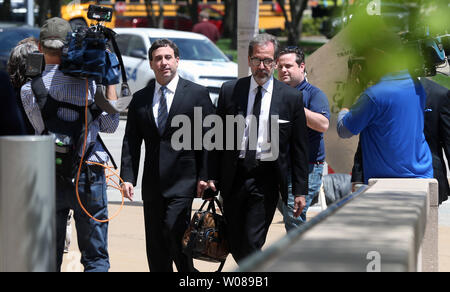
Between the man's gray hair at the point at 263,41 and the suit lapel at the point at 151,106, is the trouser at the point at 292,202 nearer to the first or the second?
the man's gray hair at the point at 263,41

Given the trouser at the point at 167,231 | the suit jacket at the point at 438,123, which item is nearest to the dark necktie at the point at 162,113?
the trouser at the point at 167,231

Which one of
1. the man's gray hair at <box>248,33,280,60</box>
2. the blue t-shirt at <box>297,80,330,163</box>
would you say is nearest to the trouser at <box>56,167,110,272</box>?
the man's gray hair at <box>248,33,280,60</box>

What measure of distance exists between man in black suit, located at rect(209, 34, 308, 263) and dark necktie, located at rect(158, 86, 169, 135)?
394 mm

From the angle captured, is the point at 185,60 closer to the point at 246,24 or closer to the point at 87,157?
the point at 246,24

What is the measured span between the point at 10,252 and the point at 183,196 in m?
2.49

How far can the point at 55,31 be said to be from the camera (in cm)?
575

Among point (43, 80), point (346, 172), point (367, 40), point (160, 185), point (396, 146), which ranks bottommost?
Result: point (346, 172)

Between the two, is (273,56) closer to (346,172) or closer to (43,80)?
(43,80)

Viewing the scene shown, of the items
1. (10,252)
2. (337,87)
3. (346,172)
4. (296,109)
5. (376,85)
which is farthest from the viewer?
(346,172)

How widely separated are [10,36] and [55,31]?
12947 mm

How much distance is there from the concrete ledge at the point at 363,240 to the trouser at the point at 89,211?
1.79 m

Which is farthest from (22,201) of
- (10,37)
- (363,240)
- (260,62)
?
(10,37)
